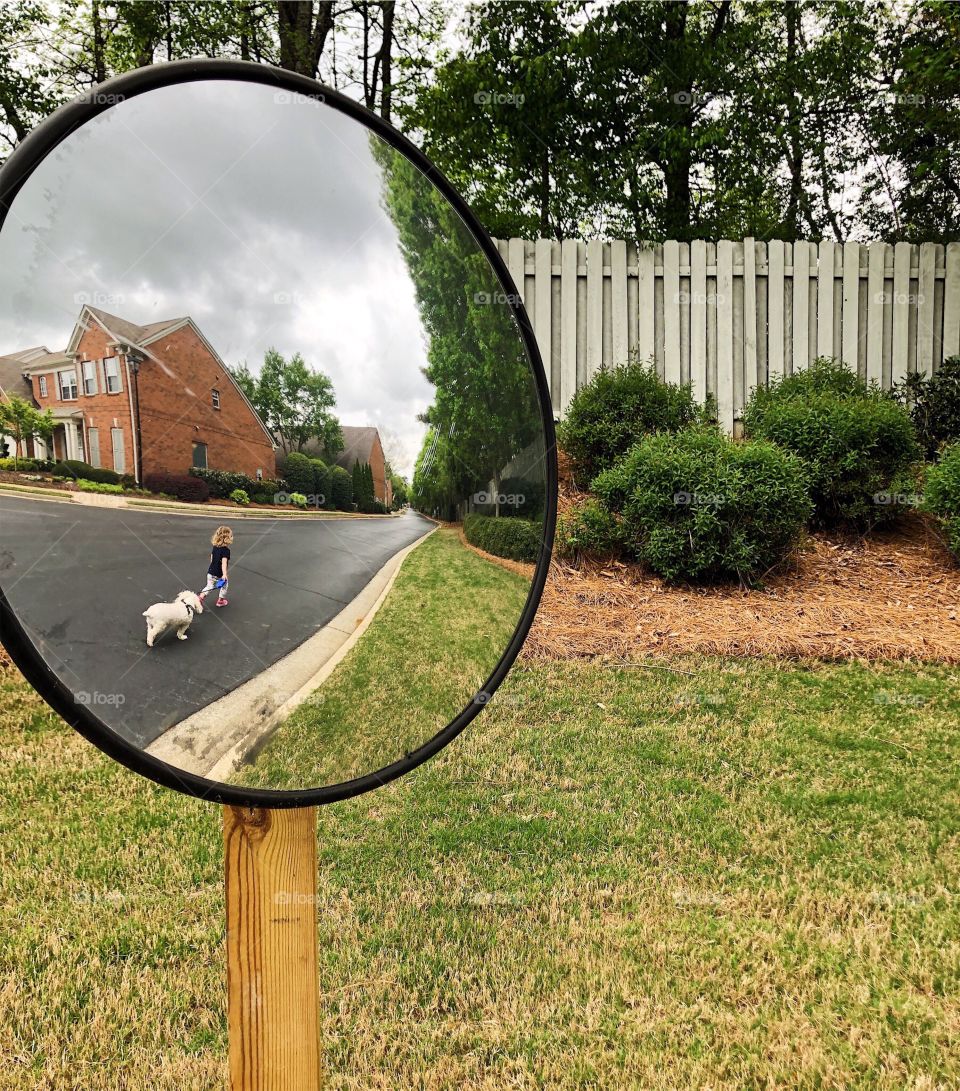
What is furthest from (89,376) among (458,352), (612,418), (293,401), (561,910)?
(612,418)

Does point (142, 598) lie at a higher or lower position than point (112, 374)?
lower

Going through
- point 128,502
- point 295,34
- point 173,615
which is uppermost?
point 295,34

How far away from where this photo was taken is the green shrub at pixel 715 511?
5008 millimetres

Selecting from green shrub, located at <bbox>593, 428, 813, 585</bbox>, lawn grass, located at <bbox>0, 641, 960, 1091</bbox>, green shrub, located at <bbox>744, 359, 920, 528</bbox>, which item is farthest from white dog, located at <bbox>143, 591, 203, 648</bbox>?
green shrub, located at <bbox>744, 359, 920, 528</bbox>

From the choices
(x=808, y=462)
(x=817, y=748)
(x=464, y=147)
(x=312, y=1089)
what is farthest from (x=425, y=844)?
(x=464, y=147)

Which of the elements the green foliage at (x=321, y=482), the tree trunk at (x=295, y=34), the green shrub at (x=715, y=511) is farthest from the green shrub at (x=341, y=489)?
the tree trunk at (x=295, y=34)

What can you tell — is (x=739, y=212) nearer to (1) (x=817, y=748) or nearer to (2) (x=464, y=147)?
(2) (x=464, y=147)

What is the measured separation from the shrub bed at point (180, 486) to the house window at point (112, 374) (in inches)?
4.2

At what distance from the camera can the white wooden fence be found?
7.30 meters

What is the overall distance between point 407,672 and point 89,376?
0.54 m

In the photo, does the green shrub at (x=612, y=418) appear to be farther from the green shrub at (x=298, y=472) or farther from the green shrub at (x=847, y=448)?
the green shrub at (x=298, y=472)

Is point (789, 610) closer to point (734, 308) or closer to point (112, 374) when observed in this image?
point (734, 308)

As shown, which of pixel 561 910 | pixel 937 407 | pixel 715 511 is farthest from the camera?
pixel 937 407

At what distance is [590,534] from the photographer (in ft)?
17.8
